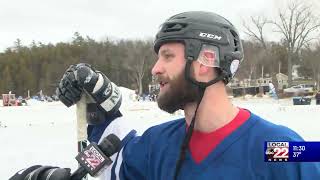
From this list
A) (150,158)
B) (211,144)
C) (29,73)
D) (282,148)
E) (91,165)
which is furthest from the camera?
(29,73)

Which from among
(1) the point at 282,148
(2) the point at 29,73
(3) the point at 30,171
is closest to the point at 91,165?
(3) the point at 30,171

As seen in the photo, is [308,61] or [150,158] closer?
[150,158]

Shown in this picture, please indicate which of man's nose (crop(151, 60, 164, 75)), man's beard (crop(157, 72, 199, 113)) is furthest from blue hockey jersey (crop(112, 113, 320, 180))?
man's nose (crop(151, 60, 164, 75))

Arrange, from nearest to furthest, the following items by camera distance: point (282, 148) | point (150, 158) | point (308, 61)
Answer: point (282, 148)
point (150, 158)
point (308, 61)

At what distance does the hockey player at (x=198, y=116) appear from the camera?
209cm

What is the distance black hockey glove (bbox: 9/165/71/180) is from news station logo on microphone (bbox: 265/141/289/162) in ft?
2.24

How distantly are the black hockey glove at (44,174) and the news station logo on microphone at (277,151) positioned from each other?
0.68m

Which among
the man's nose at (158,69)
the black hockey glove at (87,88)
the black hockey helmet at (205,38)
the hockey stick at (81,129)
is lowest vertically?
the hockey stick at (81,129)

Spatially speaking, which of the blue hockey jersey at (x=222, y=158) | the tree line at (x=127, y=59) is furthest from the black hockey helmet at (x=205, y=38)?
the tree line at (x=127, y=59)

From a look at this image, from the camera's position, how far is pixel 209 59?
2338 mm

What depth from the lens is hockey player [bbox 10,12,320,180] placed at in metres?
2.09

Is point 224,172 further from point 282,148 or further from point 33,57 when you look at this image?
point 33,57

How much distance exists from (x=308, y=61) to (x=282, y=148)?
75.1 meters

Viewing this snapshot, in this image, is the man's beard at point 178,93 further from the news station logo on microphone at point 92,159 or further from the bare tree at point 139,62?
the bare tree at point 139,62
